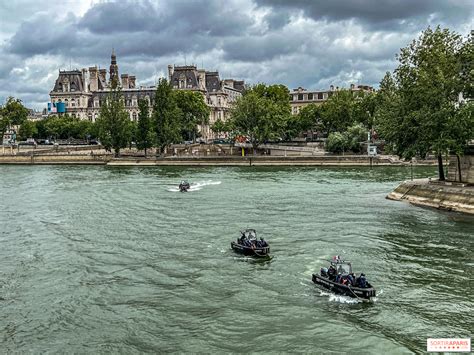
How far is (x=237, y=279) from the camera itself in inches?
1238

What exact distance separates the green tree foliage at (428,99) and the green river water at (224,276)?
7.06 metres

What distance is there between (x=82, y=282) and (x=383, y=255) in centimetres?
1869

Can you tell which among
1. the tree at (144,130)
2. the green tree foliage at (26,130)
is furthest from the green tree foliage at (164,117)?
the green tree foliage at (26,130)

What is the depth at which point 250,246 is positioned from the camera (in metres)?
36.1

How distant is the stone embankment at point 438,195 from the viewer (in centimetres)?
5106

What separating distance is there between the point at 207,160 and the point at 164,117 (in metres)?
15.5

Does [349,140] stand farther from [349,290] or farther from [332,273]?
[349,290]

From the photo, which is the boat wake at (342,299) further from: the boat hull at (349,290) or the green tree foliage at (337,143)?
the green tree foliage at (337,143)

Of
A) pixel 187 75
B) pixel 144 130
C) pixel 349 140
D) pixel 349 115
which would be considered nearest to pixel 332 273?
pixel 349 140

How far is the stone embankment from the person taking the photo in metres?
51.1

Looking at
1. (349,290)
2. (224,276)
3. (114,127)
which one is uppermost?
(114,127)

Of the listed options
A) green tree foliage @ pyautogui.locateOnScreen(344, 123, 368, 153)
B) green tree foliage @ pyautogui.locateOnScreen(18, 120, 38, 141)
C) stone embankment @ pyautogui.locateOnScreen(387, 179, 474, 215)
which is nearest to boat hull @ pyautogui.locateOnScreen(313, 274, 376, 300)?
stone embankment @ pyautogui.locateOnScreen(387, 179, 474, 215)

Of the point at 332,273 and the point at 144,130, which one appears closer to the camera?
the point at 332,273

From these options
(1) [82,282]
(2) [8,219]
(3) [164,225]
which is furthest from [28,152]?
(1) [82,282]
